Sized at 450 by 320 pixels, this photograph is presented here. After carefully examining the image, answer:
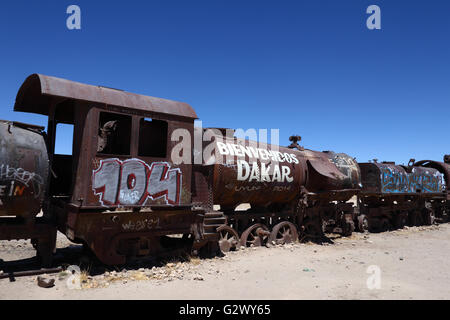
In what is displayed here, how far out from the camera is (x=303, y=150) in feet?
40.7

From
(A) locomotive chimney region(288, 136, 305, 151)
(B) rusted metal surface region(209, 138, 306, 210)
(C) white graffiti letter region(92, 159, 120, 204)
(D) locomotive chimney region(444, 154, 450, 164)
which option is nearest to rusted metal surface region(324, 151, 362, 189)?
(A) locomotive chimney region(288, 136, 305, 151)

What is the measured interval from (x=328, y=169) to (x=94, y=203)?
8.68m

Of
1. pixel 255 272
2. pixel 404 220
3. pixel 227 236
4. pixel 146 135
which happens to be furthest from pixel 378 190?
pixel 146 135

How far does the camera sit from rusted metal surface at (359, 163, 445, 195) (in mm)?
16059

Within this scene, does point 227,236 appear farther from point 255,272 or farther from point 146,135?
point 146,135

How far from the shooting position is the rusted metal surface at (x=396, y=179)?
1606 cm

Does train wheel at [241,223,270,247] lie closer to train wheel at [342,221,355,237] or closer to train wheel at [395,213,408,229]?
train wheel at [342,221,355,237]

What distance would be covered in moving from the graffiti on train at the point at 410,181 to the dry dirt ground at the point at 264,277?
599cm

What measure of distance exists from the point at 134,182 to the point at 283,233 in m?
6.20

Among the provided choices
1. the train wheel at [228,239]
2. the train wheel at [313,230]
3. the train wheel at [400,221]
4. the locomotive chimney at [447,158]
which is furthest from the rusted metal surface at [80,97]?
the locomotive chimney at [447,158]

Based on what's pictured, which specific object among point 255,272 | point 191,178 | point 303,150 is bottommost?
point 255,272

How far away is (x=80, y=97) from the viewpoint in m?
6.54
